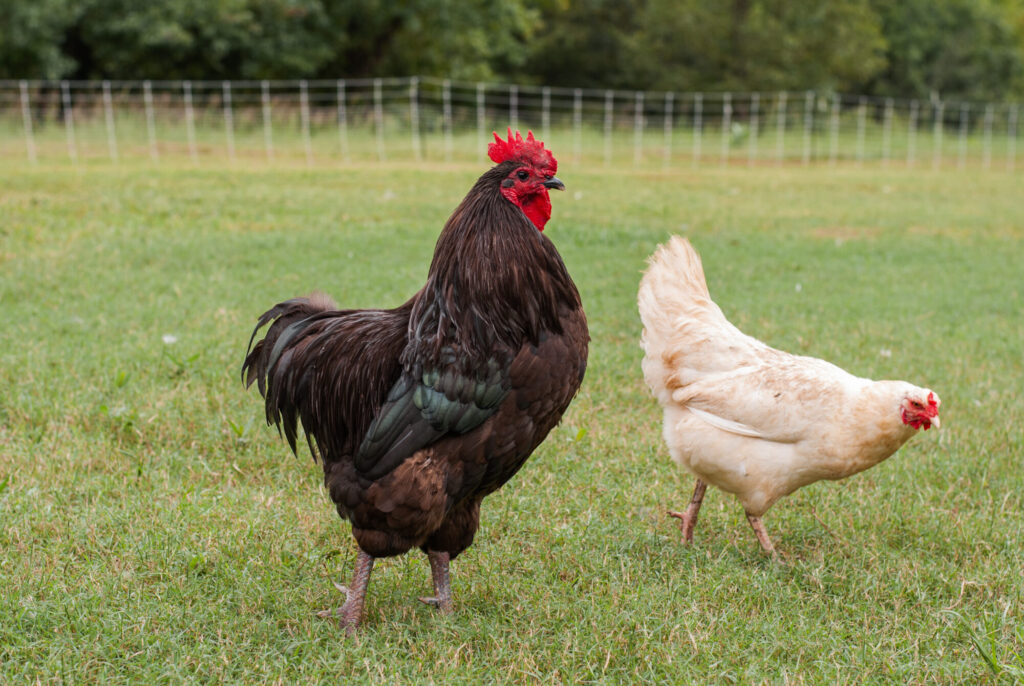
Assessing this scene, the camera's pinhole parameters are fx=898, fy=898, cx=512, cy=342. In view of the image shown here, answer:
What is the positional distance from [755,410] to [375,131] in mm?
23568

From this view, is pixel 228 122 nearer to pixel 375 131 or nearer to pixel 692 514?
pixel 375 131

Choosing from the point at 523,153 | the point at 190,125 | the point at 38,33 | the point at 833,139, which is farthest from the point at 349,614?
the point at 833,139

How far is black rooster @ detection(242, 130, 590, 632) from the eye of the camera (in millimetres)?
3217

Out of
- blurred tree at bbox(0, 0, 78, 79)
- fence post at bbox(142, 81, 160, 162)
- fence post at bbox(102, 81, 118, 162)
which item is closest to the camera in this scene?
fence post at bbox(102, 81, 118, 162)

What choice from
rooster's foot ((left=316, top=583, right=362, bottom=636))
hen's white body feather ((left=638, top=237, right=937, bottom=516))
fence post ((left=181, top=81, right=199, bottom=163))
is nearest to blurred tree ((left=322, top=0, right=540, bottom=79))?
fence post ((left=181, top=81, right=199, bottom=163))

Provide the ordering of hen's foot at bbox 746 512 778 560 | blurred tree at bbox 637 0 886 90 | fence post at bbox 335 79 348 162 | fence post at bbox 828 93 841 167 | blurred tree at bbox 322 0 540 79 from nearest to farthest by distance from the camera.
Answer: hen's foot at bbox 746 512 778 560, fence post at bbox 335 79 348 162, fence post at bbox 828 93 841 167, blurred tree at bbox 322 0 540 79, blurred tree at bbox 637 0 886 90

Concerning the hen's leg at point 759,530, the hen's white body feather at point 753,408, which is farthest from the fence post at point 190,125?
the hen's leg at point 759,530

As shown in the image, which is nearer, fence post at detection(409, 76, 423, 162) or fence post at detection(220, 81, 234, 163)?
fence post at detection(220, 81, 234, 163)

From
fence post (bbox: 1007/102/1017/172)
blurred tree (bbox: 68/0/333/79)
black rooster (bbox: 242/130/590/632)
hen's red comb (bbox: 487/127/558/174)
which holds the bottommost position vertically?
fence post (bbox: 1007/102/1017/172)

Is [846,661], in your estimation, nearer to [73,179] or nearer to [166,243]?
[166,243]

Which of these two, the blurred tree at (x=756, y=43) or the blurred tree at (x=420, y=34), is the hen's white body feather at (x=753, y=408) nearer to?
the blurred tree at (x=420, y=34)

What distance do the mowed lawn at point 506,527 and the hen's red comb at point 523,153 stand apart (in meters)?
1.77

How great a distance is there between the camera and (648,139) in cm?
2988

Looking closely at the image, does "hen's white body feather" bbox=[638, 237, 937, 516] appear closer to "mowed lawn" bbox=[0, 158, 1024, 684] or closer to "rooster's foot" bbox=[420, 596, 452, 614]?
"mowed lawn" bbox=[0, 158, 1024, 684]
